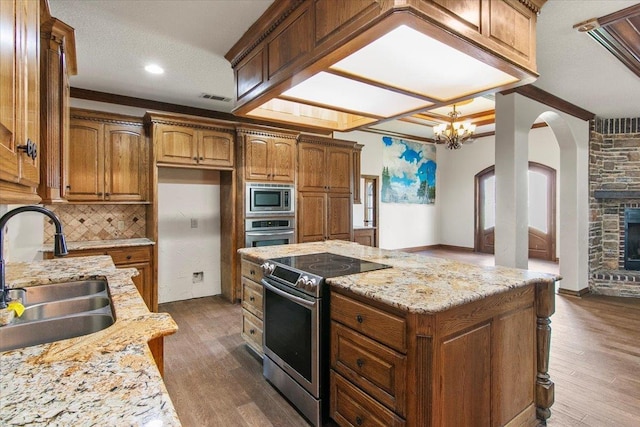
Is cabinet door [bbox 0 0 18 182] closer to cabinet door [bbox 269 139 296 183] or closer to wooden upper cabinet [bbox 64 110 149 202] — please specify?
wooden upper cabinet [bbox 64 110 149 202]

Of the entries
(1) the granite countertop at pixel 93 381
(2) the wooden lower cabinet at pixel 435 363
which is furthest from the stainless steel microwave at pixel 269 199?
(1) the granite countertop at pixel 93 381

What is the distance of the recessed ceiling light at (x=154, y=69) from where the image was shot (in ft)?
10.9

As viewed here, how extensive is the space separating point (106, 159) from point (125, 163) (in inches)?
7.7

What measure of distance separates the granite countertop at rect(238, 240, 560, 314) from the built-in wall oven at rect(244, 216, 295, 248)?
2213 millimetres

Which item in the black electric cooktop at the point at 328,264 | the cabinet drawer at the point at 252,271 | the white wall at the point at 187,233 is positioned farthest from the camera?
the white wall at the point at 187,233

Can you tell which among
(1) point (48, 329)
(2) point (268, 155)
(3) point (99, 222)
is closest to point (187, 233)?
(3) point (99, 222)

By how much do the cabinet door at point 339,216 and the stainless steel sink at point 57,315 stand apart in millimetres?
3515

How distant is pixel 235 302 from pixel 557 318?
3963 mm

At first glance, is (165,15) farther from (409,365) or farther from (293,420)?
(293,420)

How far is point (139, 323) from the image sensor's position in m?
1.25

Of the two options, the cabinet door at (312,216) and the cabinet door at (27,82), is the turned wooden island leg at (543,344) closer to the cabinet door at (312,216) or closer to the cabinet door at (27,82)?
the cabinet door at (27,82)

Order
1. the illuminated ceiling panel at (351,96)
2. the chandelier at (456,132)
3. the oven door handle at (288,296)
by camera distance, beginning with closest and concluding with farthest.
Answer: the oven door handle at (288,296), the illuminated ceiling panel at (351,96), the chandelier at (456,132)

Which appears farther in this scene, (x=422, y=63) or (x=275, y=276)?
(x=275, y=276)

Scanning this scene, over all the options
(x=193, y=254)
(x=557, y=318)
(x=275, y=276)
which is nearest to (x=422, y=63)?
(x=275, y=276)
